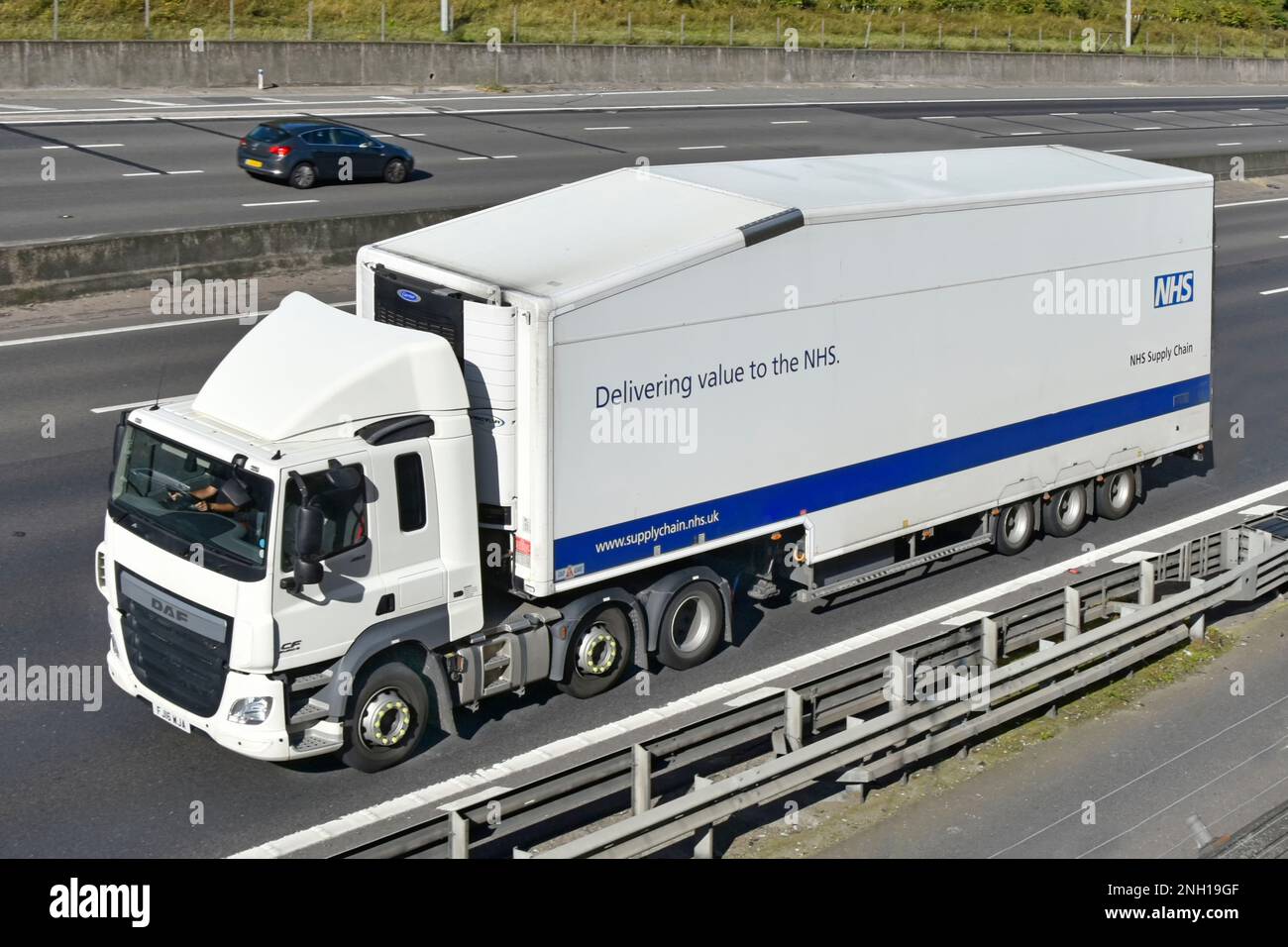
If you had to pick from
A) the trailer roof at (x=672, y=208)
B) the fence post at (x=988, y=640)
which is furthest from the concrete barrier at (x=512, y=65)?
the fence post at (x=988, y=640)

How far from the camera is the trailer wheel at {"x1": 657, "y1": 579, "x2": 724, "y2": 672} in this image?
12.7 meters

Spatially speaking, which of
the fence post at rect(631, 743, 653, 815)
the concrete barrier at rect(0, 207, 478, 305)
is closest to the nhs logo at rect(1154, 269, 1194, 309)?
the fence post at rect(631, 743, 653, 815)

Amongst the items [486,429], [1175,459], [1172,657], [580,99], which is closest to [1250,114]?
[580,99]

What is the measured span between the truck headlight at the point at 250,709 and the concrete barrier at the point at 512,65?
34.1m

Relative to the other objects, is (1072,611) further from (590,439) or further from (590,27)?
(590,27)

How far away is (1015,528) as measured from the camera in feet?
52.0

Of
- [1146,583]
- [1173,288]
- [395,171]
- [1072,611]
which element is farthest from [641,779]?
[395,171]

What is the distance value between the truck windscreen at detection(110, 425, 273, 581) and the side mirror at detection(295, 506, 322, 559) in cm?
26

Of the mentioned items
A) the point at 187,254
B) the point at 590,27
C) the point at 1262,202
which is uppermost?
the point at 590,27

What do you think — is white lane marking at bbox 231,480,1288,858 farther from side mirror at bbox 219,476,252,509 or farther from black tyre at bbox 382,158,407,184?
black tyre at bbox 382,158,407,184

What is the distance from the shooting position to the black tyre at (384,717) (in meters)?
10.8

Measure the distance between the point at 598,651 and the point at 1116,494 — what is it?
24.7 ft

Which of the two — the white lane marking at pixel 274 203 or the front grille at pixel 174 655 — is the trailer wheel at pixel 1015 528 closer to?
the front grille at pixel 174 655
